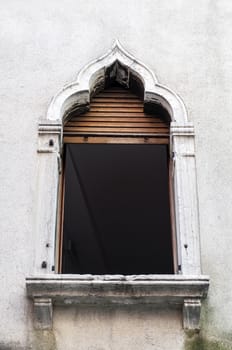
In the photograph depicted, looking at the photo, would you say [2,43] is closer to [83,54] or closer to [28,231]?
[83,54]

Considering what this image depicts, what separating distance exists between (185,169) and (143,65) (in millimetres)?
1011

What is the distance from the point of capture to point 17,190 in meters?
5.71

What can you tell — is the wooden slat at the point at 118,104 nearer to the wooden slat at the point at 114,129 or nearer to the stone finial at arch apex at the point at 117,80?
the stone finial at arch apex at the point at 117,80

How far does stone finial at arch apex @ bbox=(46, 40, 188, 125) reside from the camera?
6043 millimetres

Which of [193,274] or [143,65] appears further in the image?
[143,65]

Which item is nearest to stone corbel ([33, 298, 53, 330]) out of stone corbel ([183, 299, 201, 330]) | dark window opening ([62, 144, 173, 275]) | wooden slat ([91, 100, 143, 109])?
stone corbel ([183, 299, 201, 330])

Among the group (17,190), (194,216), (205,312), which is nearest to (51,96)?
(17,190)

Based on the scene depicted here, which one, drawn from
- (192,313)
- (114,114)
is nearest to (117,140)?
(114,114)

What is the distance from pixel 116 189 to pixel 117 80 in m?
2.06

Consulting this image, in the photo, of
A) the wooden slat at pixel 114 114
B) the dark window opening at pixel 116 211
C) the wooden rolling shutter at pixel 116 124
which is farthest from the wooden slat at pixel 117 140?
the dark window opening at pixel 116 211

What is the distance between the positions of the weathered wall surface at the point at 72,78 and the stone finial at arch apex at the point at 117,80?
3.8 inches

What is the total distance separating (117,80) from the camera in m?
6.35

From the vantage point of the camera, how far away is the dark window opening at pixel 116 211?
295 inches

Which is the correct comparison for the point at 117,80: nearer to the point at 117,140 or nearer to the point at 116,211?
the point at 117,140
